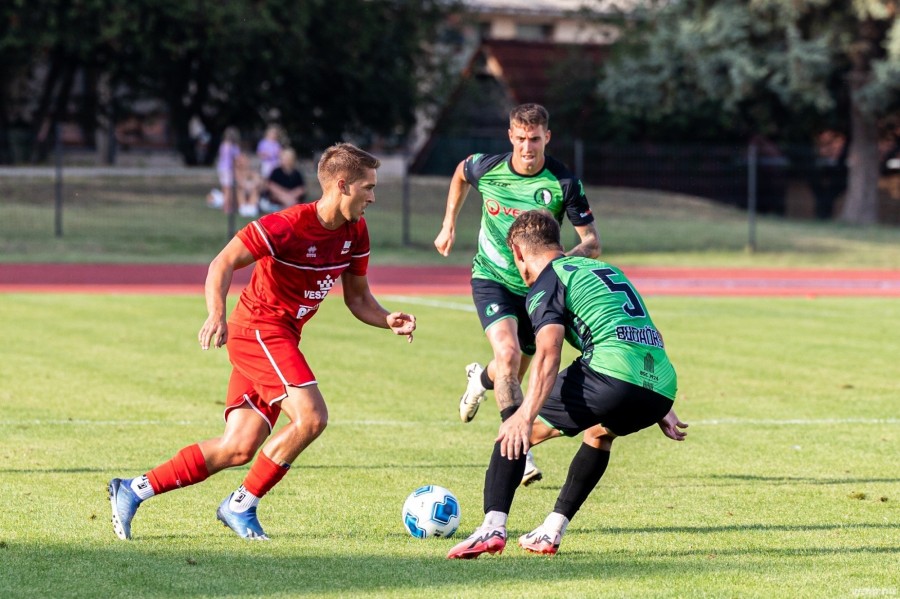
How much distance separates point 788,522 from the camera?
680 centimetres

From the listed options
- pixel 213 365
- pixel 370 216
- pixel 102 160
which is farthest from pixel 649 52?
pixel 213 365

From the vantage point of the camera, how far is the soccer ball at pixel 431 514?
20.9ft

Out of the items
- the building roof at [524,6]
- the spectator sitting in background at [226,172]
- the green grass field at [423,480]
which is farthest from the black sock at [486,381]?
the building roof at [524,6]

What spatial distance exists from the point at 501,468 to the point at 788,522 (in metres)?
1.69

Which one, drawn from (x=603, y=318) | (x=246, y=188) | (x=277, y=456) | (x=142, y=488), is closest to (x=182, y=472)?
(x=142, y=488)

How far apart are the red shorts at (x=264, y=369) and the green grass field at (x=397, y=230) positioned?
18676 millimetres

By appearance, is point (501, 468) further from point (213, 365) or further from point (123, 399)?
point (213, 365)

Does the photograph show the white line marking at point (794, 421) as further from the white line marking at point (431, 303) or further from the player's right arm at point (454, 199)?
the white line marking at point (431, 303)

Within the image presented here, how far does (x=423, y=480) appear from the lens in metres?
7.82

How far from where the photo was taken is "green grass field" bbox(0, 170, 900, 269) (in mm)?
26484

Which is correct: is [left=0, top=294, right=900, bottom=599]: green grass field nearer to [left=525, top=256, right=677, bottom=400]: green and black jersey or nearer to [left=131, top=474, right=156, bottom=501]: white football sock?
[left=131, top=474, right=156, bottom=501]: white football sock

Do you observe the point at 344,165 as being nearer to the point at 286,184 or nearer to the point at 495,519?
the point at 495,519

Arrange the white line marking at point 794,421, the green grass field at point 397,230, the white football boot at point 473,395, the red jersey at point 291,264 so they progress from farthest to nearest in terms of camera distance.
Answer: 1. the green grass field at point 397,230
2. the white line marking at point 794,421
3. the white football boot at point 473,395
4. the red jersey at point 291,264

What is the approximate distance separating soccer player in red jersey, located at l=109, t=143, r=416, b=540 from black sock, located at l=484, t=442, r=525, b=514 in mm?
835
